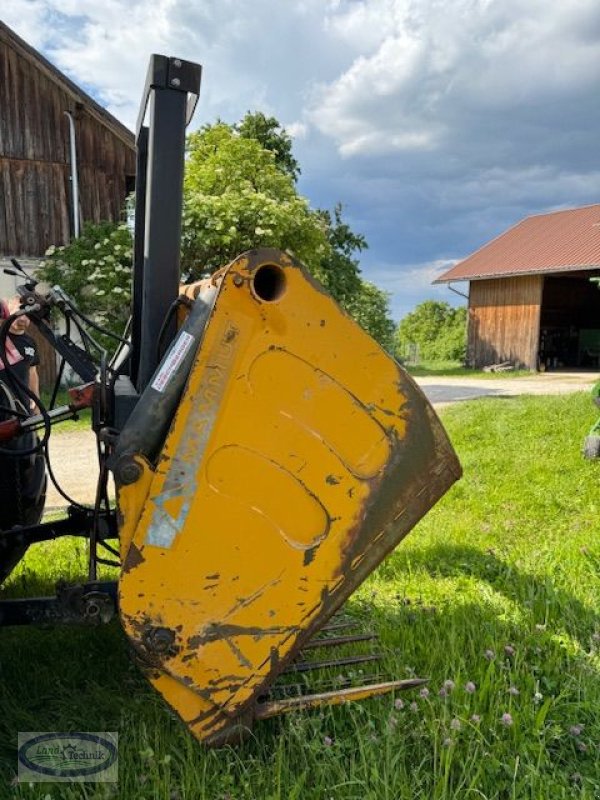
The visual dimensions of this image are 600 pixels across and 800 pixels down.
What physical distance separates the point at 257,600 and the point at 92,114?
15.2 meters

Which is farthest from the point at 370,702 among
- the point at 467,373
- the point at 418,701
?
the point at 467,373

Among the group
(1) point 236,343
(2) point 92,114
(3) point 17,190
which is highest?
(2) point 92,114

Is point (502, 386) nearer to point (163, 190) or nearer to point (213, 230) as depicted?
point (213, 230)

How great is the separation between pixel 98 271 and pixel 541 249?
16.1 m

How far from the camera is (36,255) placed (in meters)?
14.9

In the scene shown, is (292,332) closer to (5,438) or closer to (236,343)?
(236,343)

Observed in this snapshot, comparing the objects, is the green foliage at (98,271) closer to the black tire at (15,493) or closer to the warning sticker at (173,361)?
the black tire at (15,493)

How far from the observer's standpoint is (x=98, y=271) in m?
12.7

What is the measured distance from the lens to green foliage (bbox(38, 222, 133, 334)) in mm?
12508

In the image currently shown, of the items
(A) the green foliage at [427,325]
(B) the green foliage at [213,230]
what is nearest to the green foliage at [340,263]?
(B) the green foliage at [213,230]

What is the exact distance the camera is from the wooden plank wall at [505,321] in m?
22.6

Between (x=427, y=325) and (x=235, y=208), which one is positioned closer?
(x=235, y=208)

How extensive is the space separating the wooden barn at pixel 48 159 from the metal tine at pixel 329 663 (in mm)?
13384

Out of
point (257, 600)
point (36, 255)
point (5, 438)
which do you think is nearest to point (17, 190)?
point (36, 255)
